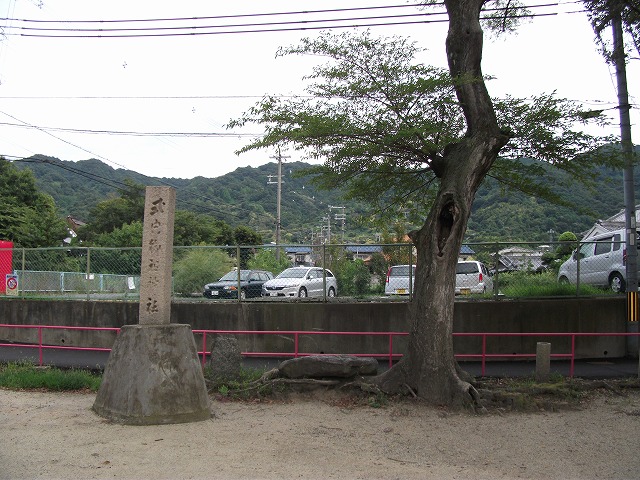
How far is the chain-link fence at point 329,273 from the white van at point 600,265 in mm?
27

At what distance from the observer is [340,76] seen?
10.6 metres

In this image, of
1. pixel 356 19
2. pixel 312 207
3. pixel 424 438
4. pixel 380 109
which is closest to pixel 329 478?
pixel 424 438

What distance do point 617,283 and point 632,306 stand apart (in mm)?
2384

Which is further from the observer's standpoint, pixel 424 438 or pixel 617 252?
pixel 617 252

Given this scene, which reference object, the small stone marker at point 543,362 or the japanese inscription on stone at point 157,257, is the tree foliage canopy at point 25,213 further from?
the small stone marker at point 543,362

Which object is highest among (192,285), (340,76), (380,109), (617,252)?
(340,76)

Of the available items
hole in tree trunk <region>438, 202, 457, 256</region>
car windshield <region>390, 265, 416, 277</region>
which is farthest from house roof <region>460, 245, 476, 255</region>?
hole in tree trunk <region>438, 202, 457, 256</region>

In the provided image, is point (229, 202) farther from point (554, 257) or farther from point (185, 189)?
point (554, 257)

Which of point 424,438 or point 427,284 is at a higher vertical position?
point 427,284

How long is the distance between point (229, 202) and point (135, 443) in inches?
2520

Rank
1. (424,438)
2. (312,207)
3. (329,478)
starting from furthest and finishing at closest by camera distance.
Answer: (312,207)
(424,438)
(329,478)

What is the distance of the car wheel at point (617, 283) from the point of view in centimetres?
1527

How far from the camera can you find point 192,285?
16.9 metres

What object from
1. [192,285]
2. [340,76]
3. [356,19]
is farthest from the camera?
[192,285]
